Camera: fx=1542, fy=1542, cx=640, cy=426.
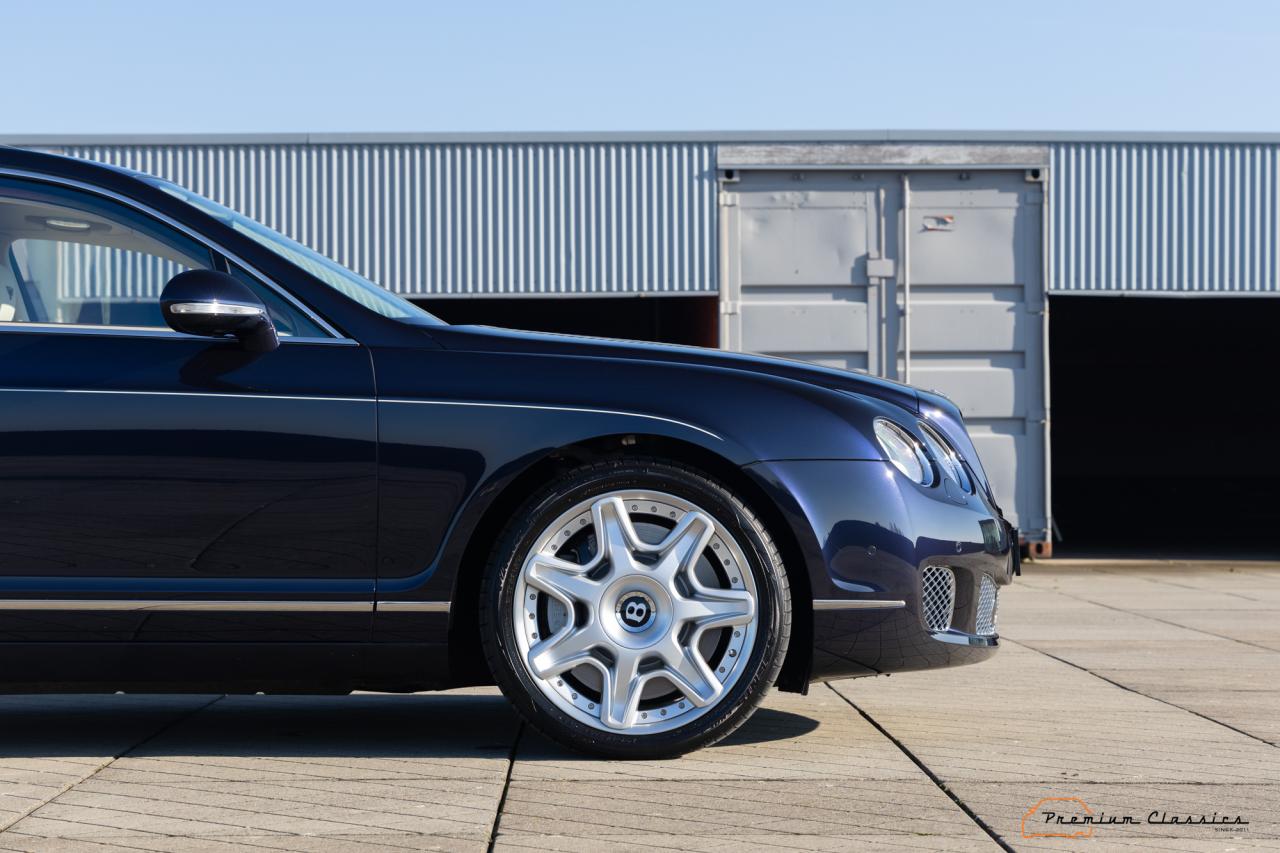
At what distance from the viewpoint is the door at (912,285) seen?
12938 millimetres

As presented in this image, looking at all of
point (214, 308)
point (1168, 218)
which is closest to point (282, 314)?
point (214, 308)

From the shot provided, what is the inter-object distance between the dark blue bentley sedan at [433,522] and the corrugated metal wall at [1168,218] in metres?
10.1

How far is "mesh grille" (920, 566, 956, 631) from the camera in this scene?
405 centimetres

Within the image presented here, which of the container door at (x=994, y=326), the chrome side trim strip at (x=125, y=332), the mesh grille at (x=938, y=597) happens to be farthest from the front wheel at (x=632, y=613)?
the container door at (x=994, y=326)

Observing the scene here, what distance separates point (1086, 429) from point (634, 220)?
59.1 ft

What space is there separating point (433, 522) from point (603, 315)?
19572mm

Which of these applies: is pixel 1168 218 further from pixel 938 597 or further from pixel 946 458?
pixel 938 597

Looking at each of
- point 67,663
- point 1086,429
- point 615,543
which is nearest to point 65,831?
point 67,663

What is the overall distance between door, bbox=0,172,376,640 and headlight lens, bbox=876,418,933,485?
133 cm

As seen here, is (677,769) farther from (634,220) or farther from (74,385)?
(634,220)

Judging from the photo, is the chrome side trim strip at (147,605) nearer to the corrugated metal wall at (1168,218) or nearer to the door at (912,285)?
the door at (912,285)

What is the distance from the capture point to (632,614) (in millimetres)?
3939

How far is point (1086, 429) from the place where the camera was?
29.3 metres

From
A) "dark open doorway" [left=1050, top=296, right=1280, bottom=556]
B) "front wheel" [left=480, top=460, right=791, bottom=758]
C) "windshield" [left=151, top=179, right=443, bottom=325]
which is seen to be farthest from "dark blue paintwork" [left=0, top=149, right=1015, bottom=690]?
"dark open doorway" [left=1050, top=296, right=1280, bottom=556]
